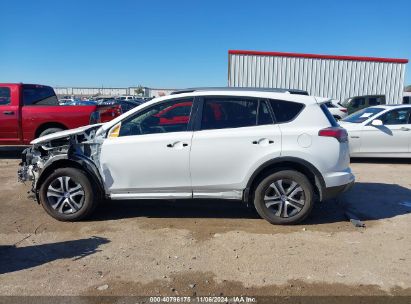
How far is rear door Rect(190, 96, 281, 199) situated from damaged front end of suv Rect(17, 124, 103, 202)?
4.21 ft

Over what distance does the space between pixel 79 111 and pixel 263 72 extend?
13477mm

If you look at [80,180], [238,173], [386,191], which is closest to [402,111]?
[386,191]

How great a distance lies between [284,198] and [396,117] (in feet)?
18.9

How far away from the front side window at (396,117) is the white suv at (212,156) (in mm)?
4957

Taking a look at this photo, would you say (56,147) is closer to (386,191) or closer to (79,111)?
(79,111)

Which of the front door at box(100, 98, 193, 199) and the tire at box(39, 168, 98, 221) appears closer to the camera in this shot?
the front door at box(100, 98, 193, 199)

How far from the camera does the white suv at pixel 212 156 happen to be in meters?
4.68

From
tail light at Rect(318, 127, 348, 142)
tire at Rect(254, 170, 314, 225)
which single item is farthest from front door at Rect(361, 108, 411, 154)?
tire at Rect(254, 170, 314, 225)

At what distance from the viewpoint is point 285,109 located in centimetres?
479

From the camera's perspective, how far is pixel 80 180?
485 centimetres

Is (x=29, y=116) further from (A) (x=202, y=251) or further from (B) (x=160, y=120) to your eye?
(A) (x=202, y=251)

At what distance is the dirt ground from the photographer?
3404 mm

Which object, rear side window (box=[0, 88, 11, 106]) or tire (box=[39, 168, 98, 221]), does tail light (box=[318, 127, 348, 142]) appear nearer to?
tire (box=[39, 168, 98, 221])

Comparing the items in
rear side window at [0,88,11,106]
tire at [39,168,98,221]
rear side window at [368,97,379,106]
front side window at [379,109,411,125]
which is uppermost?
rear side window at [368,97,379,106]
